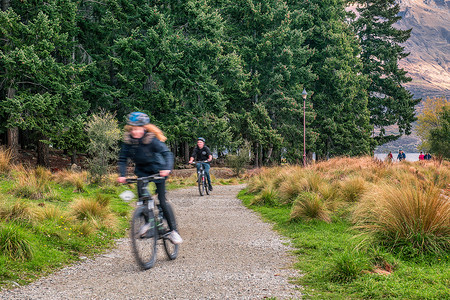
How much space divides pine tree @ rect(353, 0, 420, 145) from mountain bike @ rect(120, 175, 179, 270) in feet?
154

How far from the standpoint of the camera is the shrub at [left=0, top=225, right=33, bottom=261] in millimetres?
5090

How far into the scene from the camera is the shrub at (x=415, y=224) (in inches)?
209

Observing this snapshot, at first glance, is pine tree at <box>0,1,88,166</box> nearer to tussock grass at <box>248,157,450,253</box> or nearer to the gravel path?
tussock grass at <box>248,157,450,253</box>

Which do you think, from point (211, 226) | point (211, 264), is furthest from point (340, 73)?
point (211, 264)

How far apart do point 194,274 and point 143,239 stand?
826 millimetres

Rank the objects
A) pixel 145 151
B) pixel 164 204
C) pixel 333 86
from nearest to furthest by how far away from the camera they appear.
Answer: pixel 145 151 < pixel 164 204 < pixel 333 86

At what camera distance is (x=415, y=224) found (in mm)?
5410

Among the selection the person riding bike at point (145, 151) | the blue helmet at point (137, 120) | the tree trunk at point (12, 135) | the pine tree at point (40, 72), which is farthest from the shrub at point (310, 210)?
the tree trunk at point (12, 135)

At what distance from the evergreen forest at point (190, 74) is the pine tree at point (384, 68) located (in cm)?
28

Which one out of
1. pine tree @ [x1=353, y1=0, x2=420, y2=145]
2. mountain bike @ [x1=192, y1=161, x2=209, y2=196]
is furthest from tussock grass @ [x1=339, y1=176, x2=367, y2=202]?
pine tree @ [x1=353, y1=0, x2=420, y2=145]

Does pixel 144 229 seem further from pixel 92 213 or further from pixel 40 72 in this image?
pixel 40 72

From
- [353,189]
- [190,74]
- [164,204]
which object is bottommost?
[353,189]

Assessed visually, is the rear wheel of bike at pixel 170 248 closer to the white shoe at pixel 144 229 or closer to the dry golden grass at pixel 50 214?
the white shoe at pixel 144 229

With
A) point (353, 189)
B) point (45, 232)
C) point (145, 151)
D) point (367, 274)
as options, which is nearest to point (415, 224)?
point (367, 274)
